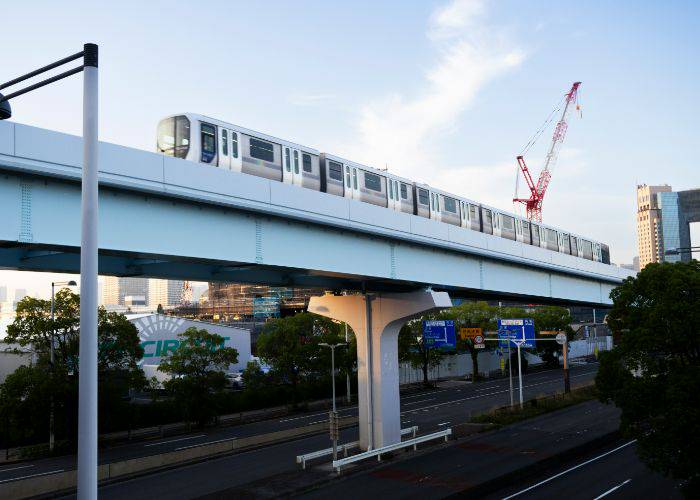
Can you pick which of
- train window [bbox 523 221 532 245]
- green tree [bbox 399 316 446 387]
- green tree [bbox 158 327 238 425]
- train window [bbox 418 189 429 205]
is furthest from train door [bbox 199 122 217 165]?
green tree [bbox 399 316 446 387]

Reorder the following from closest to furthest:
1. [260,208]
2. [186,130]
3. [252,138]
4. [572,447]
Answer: [260,208] < [186,130] < [252,138] < [572,447]

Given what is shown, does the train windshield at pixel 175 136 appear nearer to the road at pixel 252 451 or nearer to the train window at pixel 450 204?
the road at pixel 252 451

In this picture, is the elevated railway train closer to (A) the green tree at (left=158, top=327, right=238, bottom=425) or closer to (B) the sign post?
(B) the sign post

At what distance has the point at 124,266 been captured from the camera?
908 inches

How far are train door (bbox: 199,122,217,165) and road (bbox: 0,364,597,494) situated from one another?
13867mm

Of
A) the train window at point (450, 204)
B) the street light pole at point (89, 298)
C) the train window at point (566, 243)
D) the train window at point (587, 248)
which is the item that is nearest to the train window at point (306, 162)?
the train window at point (450, 204)

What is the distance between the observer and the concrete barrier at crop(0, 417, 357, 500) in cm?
2716

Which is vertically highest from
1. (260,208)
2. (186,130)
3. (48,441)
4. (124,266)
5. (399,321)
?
(186,130)

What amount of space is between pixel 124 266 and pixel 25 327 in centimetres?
2225

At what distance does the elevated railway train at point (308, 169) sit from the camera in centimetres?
2380

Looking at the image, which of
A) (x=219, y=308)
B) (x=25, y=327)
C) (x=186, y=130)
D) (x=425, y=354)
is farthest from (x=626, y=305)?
(x=219, y=308)

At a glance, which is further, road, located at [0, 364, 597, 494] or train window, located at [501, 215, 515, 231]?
train window, located at [501, 215, 515, 231]

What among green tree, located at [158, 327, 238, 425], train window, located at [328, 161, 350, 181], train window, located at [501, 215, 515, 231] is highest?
train window, located at [328, 161, 350, 181]

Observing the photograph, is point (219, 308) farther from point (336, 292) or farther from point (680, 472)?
point (680, 472)
